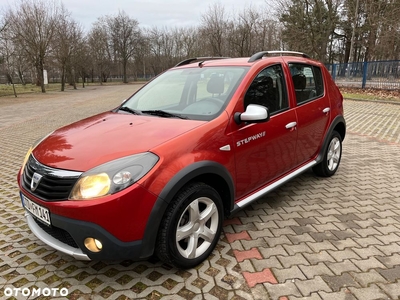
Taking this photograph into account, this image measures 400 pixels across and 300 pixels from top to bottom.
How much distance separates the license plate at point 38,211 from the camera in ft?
7.31

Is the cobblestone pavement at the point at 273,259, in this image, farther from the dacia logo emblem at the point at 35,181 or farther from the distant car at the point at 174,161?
the dacia logo emblem at the point at 35,181

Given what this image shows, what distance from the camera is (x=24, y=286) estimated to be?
2.42m

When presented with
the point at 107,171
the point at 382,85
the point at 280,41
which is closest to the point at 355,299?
the point at 107,171

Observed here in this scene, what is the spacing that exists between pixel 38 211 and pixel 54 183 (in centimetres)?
31

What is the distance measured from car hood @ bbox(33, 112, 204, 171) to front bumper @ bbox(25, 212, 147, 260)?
390 millimetres

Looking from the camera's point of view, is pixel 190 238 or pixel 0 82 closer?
pixel 190 238

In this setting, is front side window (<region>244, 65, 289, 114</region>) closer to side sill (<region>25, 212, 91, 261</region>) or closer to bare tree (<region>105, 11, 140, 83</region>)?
side sill (<region>25, 212, 91, 261</region>)

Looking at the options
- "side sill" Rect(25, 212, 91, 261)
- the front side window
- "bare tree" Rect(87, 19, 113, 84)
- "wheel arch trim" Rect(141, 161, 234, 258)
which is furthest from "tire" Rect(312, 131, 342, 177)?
"bare tree" Rect(87, 19, 113, 84)

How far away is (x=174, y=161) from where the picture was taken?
2.27 meters

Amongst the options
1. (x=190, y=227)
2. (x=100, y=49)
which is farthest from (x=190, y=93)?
(x=100, y=49)

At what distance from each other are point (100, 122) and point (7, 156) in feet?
15.2

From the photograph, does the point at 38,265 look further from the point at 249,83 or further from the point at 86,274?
the point at 249,83

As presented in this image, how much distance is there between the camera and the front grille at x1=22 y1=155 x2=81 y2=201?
2123 millimetres

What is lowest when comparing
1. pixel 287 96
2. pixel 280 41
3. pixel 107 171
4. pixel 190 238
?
pixel 190 238
